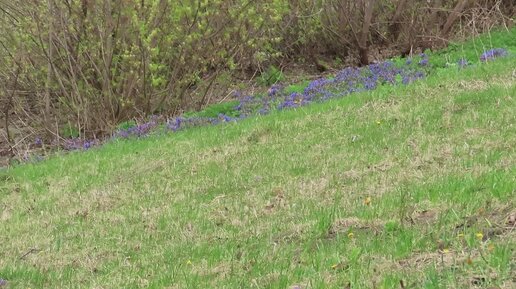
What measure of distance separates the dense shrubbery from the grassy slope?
11.9 feet

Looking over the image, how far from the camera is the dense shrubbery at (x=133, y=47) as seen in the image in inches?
510

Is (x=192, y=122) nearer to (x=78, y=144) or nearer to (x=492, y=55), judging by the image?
(x=78, y=144)

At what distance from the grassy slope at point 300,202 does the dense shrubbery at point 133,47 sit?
3.64 m

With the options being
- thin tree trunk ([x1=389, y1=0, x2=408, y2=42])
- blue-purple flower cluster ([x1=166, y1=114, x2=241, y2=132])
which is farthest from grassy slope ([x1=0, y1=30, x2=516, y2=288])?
thin tree trunk ([x1=389, y1=0, x2=408, y2=42])

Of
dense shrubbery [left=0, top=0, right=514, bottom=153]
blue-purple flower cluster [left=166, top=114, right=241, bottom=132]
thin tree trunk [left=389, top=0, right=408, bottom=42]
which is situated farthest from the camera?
thin tree trunk [left=389, top=0, right=408, bottom=42]

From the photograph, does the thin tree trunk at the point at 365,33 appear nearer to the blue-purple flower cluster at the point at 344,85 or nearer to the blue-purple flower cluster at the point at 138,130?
the blue-purple flower cluster at the point at 344,85

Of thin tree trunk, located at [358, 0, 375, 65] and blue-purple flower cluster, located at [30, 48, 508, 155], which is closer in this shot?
blue-purple flower cluster, located at [30, 48, 508, 155]

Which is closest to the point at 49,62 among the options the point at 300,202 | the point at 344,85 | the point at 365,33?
the point at 344,85

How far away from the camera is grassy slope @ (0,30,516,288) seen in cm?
386

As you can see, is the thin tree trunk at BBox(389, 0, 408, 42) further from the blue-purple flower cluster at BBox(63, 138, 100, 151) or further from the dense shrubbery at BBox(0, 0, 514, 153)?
the blue-purple flower cluster at BBox(63, 138, 100, 151)

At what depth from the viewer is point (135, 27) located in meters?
12.7

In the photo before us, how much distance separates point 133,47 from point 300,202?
7.88 metres

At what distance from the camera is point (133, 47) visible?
12.7 meters

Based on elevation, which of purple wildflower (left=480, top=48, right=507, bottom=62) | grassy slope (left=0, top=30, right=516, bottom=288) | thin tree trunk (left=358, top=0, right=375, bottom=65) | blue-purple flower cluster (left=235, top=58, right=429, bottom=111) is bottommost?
thin tree trunk (left=358, top=0, right=375, bottom=65)
